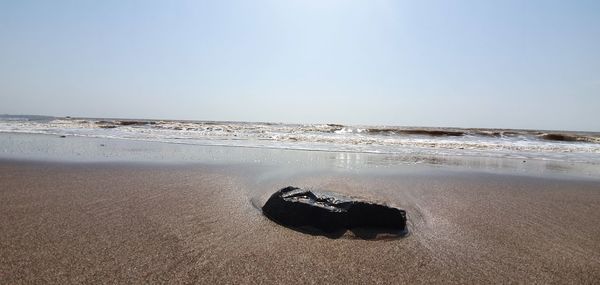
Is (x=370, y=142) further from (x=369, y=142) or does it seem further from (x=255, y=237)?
(x=255, y=237)

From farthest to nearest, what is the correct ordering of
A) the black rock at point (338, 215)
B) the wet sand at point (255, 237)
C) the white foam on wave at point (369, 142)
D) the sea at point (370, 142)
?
the white foam on wave at point (369, 142) < the sea at point (370, 142) < the black rock at point (338, 215) < the wet sand at point (255, 237)

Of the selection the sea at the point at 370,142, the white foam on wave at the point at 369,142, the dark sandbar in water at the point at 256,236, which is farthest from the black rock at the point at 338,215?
the white foam on wave at the point at 369,142

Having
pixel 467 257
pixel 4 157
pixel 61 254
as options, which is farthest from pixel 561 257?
pixel 4 157

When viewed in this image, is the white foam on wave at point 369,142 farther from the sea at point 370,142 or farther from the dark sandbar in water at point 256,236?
the dark sandbar in water at point 256,236

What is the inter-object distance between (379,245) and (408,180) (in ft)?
13.7

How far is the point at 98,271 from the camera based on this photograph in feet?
9.59

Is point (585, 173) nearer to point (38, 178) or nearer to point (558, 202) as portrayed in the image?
point (558, 202)

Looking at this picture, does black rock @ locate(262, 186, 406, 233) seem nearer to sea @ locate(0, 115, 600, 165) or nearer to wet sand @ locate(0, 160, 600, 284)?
wet sand @ locate(0, 160, 600, 284)

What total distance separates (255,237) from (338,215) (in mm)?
911

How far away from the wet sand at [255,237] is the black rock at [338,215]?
218mm

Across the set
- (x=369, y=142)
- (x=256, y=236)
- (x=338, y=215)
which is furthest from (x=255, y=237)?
(x=369, y=142)

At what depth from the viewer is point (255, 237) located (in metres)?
3.86

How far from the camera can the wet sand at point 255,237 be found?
3027mm

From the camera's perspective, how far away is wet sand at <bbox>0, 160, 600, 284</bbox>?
3.03 m
